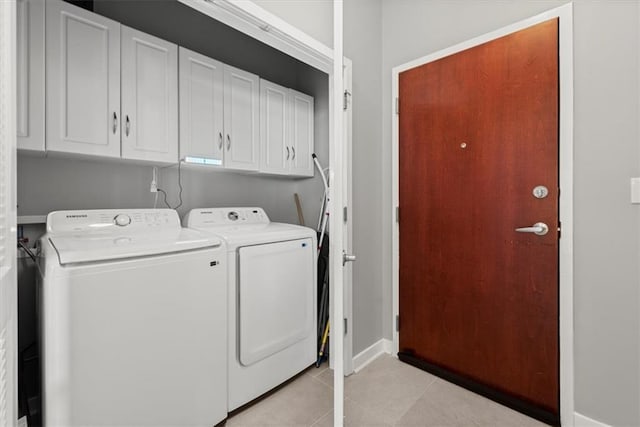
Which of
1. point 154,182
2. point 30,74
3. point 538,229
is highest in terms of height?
point 30,74

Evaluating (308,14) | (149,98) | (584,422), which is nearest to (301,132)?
(308,14)

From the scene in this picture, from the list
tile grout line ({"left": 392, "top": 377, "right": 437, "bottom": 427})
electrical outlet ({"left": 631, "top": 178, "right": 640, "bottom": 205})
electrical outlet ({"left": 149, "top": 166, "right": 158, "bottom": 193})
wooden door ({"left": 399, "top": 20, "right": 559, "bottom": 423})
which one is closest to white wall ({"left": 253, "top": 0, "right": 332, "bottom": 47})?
wooden door ({"left": 399, "top": 20, "right": 559, "bottom": 423})

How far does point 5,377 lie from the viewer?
844 mm

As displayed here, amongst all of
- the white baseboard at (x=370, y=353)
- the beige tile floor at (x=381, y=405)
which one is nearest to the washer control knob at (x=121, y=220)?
the beige tile floor at (x=381, y=405)

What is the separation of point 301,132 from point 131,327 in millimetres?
1852

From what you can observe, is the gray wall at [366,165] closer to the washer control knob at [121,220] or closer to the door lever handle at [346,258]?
the door lever handle at [346,258]

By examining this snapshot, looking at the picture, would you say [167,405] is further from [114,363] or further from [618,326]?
[618,326]

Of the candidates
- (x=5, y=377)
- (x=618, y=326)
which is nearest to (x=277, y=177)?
(x=5, y=377)

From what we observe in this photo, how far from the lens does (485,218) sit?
1.71 meters

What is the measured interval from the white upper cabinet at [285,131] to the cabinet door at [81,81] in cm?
95

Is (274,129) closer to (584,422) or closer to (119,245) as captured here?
(119,245)

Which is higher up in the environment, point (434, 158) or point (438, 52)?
point (438, 52)

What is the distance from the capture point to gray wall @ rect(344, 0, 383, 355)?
196cm

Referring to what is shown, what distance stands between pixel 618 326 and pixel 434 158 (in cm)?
119
